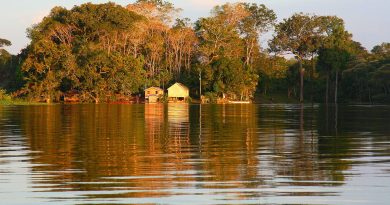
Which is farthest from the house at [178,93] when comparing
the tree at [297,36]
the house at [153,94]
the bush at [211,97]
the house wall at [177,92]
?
the tree at [297,36]

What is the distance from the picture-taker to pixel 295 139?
78.1 ft

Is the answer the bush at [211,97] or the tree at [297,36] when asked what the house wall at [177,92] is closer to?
the bush at [211,97]

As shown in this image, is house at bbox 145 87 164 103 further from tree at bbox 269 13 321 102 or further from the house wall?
tree at bbox 269 13 321 102

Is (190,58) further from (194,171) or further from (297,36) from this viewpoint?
(194,171)

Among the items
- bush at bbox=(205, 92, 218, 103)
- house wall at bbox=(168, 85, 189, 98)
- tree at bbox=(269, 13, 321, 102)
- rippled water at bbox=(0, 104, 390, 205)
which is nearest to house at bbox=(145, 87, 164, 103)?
house wall at bbox=(168, 85, 189, 98)

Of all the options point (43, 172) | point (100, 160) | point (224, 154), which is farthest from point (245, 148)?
point (43, 172)

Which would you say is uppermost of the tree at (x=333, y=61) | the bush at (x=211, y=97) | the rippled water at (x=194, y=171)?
the tree at (x=333, y=61)

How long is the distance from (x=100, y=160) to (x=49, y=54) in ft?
267

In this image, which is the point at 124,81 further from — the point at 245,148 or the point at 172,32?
the point at 245,148

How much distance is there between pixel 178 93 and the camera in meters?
104

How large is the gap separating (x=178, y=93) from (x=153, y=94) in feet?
13.0

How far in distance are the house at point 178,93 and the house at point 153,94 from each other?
1.70 metres

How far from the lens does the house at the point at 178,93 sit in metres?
104

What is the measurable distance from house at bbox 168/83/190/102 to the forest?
9.93ft
